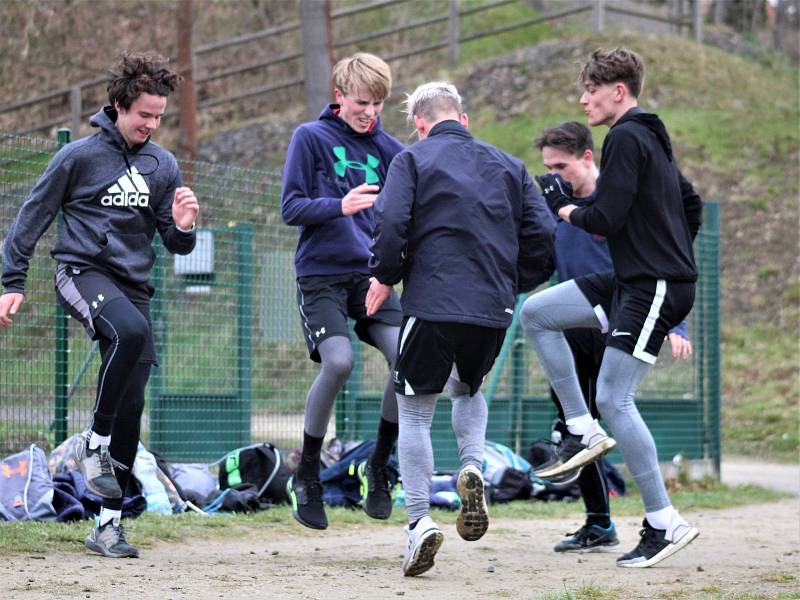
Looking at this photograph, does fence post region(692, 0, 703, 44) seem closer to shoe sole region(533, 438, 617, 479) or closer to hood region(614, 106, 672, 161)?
hood region(614, 106, 672, 161)

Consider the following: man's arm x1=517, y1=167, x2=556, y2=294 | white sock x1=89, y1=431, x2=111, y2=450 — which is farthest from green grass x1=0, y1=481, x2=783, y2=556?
man's arm x1=517, y1=167, x2=556, y2=294

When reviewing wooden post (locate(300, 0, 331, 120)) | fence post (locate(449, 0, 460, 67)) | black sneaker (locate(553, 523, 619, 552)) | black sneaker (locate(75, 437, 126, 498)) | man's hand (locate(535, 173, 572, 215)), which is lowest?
black sneaker (locate(553, 523, 619, 552))

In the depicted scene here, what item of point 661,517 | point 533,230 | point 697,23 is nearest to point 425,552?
point 661,517

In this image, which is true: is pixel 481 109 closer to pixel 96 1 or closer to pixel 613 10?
pixel 613 10

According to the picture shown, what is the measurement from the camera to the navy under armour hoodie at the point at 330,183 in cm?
605

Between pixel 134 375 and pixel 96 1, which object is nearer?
pixel 134 375

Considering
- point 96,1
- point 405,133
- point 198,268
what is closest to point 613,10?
point 405,133

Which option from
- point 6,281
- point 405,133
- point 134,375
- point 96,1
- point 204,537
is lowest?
point 204,537

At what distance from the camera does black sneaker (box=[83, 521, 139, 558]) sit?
18.9ft

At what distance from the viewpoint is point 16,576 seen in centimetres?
498

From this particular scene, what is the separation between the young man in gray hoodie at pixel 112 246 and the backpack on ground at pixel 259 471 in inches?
94.4

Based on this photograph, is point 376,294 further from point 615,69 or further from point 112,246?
point 615,69

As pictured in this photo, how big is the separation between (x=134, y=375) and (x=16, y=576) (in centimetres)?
115

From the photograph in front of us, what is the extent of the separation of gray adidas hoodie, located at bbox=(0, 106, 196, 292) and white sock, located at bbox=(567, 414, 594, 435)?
6.54 ft
